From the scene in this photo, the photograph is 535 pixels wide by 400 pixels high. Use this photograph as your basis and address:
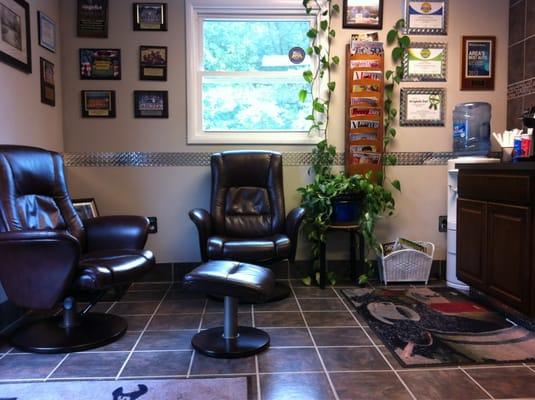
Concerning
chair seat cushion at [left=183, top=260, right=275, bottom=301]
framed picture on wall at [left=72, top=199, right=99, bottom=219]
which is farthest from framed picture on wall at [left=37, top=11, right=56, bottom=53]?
chair seat cushion at [left=183, top=260, right=275, bottom=301]

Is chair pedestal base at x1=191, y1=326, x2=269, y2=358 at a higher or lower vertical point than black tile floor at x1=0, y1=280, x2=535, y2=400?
higher

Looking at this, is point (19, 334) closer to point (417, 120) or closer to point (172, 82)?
point (172, 82)

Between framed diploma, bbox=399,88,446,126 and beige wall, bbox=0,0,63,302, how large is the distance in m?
2.84

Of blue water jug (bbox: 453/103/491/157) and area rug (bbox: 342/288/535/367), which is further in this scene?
blue water jug (bbox: 453/103/491/157)

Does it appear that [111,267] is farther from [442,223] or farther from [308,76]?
[442,223]

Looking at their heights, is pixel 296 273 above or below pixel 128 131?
below

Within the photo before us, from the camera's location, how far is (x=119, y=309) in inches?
112

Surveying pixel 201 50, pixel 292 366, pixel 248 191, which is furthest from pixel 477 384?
pixel 201 50

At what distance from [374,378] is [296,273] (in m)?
1.81

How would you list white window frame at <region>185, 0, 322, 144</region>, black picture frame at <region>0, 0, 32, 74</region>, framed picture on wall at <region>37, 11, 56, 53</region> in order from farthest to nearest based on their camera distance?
white window frame at <region>185, 0, 322, 144</region> < framed picture on wall at <region>37, 11, 56, 53</region> < black picture frame at <region>0, 0, 32, 74</region>

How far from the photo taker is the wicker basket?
342 cm

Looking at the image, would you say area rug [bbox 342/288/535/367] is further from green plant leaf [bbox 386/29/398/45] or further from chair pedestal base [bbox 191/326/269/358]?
green plant leaf [bbox 386/29/398/45]

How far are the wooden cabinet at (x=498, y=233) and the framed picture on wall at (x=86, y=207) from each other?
108 inches

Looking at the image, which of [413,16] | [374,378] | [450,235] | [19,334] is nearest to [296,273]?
[450,235]
